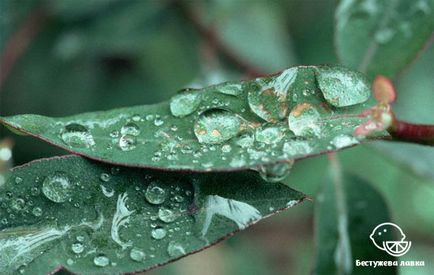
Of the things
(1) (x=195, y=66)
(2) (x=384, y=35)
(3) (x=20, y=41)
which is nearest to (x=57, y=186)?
(2) (x=384, y=35)

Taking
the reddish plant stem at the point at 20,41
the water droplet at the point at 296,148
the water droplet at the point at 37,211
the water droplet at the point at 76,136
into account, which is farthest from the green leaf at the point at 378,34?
the reddish plant stem at the point at 20,41

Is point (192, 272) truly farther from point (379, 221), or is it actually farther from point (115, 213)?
point (115, 213)

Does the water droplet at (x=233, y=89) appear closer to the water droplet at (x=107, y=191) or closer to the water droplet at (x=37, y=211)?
the water droplet at (x=107, y=191)

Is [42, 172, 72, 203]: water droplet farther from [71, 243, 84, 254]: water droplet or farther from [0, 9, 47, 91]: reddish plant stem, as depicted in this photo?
[0, 9, 47, 91]: reddish plant stem

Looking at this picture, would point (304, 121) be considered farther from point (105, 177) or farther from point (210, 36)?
point (210, 36)

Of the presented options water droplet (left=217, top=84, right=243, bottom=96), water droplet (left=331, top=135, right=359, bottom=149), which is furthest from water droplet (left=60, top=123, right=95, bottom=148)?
water droplet (left=331, top=135, right=359, bottom=149)

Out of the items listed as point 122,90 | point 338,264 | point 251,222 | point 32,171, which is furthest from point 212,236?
point 122,90

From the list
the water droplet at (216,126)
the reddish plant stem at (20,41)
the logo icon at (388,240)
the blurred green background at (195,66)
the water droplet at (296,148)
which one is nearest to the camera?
the water droplet at (296,148)
